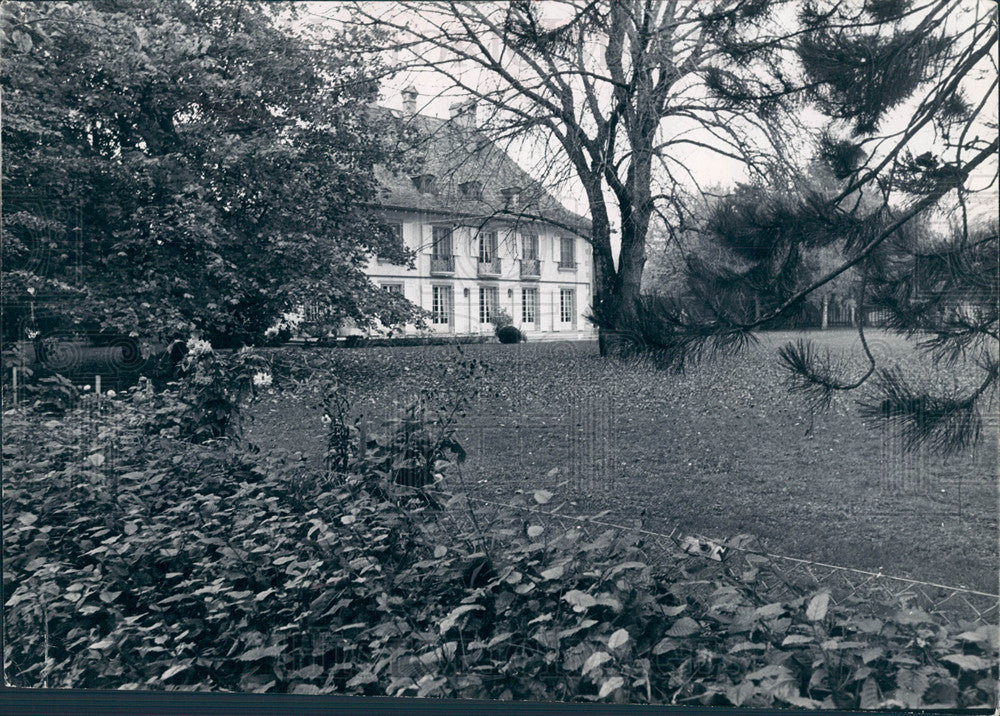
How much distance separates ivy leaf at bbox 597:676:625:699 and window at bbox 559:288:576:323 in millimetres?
1164

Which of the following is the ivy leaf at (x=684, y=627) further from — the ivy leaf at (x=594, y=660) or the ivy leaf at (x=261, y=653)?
the ivy leaf at (x=261, y=653)

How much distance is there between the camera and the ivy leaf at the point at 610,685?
7.07ft

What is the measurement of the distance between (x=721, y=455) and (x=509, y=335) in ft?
2.86

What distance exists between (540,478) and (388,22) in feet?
5.83

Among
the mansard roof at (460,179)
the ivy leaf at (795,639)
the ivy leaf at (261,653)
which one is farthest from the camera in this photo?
the mansard roof at (460,179)

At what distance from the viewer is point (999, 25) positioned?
230cm

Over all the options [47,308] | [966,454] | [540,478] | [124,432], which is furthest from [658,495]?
[47,308]

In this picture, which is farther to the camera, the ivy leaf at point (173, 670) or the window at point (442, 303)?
the window at point (442, 303)

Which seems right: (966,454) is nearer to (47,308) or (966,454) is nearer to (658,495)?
(658,495)

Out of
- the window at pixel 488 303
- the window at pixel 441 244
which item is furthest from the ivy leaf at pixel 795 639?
the window at pixel 441 244

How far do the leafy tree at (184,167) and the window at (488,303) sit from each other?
41 centimetres

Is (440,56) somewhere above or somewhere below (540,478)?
above

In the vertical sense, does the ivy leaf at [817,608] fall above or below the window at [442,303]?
below

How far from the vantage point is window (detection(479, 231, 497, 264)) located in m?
2.83
